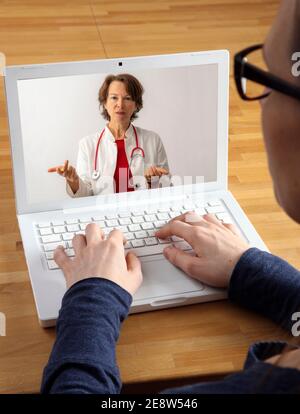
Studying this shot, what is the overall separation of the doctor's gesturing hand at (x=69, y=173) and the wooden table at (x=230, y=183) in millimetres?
110

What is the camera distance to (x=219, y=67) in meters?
1.21

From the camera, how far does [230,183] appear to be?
1.32 m

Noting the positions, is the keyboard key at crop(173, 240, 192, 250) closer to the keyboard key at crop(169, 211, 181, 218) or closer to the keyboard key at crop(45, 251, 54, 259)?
the keyboard key at crop(169, 211, 181, 218)

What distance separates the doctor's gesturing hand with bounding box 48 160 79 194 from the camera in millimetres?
1175

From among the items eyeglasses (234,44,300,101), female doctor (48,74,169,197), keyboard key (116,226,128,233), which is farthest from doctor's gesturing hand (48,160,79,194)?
eyeglasses (234,44,300,101)

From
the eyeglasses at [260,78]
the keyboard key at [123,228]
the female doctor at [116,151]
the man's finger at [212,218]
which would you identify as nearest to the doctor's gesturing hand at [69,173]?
the female doctor at [116,151]

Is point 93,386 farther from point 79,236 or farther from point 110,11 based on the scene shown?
point 110,11

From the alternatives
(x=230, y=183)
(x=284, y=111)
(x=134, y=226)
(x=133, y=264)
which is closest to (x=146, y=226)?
(x=134, y=226)

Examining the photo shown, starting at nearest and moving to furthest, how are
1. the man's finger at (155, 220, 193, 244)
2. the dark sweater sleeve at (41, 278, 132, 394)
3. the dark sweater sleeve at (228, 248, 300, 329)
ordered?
the dark sweater sleeve at (41, 278, 132, 394), the dark sweater sleeve at (228, 248, 300, 329), the man's finger at (155, 220, 193, 244)

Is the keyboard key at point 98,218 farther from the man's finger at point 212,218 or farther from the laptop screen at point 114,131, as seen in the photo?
the man's finger at point 212,218

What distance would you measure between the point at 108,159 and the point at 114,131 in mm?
45

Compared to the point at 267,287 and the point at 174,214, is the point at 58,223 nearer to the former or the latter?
the point at 174,214
